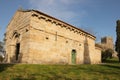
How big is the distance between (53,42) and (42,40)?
1887 mm

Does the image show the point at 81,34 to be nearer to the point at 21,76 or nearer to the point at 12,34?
the point at 12,34

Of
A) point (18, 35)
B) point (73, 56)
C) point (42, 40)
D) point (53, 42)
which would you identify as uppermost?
point (18, 35)

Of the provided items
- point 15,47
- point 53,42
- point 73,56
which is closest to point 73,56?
point 73,56

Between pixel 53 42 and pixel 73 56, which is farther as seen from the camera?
pixel 73 56

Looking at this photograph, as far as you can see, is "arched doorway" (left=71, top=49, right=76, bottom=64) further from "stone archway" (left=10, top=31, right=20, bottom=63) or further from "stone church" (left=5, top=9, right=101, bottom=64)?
"stone archway" (left=10, top=31, right=20, bottom=63)

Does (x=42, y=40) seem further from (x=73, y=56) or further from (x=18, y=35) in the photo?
(x=73, y=56)

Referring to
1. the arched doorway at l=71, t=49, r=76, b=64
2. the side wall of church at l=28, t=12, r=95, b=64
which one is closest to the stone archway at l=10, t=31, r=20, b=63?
the side wall of church at l=28, t=12, r=95, b=64

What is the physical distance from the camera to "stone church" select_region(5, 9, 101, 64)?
18.2m

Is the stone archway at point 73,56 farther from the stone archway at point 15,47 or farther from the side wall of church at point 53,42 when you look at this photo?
the stone archway at point 15,47

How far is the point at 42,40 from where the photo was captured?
19047 millimetres

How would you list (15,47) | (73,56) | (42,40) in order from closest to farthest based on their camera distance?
(42,40) → (15,47) → (73,56)

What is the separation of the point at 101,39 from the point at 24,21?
39580 millimetres

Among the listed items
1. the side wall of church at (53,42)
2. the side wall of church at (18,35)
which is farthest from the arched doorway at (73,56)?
the side wall of church at (18,35)

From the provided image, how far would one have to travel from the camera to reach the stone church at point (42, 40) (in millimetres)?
Result: 18203
